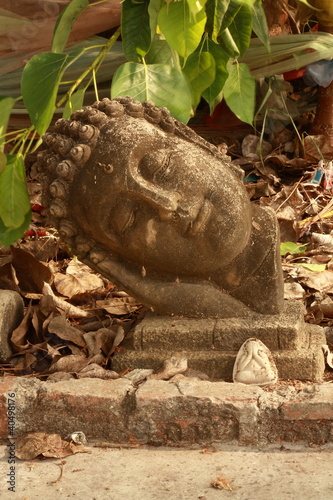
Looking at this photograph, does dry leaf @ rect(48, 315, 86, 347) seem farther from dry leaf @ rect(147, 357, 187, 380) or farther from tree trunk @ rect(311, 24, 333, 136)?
tree trunk @ rect(311, 24, 333, 136)

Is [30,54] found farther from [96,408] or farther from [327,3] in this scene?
[96,408]

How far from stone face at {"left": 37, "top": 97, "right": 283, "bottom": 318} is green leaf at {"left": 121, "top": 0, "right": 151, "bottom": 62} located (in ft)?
1.03

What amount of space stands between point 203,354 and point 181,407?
0.38 m

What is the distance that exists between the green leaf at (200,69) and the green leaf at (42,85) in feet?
1.55

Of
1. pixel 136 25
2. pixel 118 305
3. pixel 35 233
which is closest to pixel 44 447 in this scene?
pixel 118 305

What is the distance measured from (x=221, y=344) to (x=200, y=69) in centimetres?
109

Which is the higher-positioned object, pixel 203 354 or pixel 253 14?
pixel 253 14

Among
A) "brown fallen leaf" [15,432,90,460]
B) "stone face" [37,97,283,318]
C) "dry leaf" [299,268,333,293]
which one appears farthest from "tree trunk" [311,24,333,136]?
"brown fallen leaf" [15,432,90,460]

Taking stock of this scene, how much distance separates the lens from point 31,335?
304cm

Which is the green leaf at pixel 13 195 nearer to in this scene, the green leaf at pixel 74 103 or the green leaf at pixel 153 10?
the green leaf at pixel 74 103

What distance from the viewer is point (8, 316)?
2969 millimetres

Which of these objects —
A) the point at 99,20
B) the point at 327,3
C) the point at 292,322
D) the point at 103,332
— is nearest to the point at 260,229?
the point at 292,322

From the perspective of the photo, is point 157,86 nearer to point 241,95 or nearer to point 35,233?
point 241,95

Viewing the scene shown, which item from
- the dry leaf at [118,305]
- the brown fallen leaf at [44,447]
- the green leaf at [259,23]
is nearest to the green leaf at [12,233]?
the dry leaf at [118,305]
